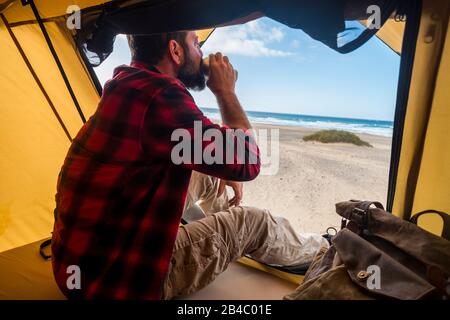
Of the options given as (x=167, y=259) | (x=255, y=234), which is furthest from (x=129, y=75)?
(x=255, y=234)

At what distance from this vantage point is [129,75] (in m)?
0.66

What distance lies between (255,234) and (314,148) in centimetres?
450

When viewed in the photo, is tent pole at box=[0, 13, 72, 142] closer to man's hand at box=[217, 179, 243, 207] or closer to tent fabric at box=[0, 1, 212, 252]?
tent fabric at box=[0, 1, 212, 252]

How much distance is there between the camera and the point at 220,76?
833 millimetres

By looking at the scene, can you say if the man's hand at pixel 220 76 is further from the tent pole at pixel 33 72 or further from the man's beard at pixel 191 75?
the tent pole at pixel 33 72

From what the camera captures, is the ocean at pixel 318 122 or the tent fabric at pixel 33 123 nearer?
the tent fabric at pixel 33 123

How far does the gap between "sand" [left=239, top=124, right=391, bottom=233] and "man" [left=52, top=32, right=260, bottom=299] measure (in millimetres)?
621

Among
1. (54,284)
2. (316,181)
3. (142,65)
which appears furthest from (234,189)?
(316,181)

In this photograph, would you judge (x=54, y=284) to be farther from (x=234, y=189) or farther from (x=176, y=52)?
(x=176, y=52)

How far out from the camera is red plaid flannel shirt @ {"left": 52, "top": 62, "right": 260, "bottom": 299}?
632 mm

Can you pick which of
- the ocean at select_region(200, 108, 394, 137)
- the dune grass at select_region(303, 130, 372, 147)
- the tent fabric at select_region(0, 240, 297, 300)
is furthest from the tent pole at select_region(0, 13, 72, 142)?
the ocean at select_region(200, 108, 394, 137)

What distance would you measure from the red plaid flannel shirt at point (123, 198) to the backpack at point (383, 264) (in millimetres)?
271

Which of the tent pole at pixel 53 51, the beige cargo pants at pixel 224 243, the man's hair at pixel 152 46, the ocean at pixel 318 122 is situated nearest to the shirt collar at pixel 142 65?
the man's hair at pixel 152 46

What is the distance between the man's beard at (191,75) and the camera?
850 mm
